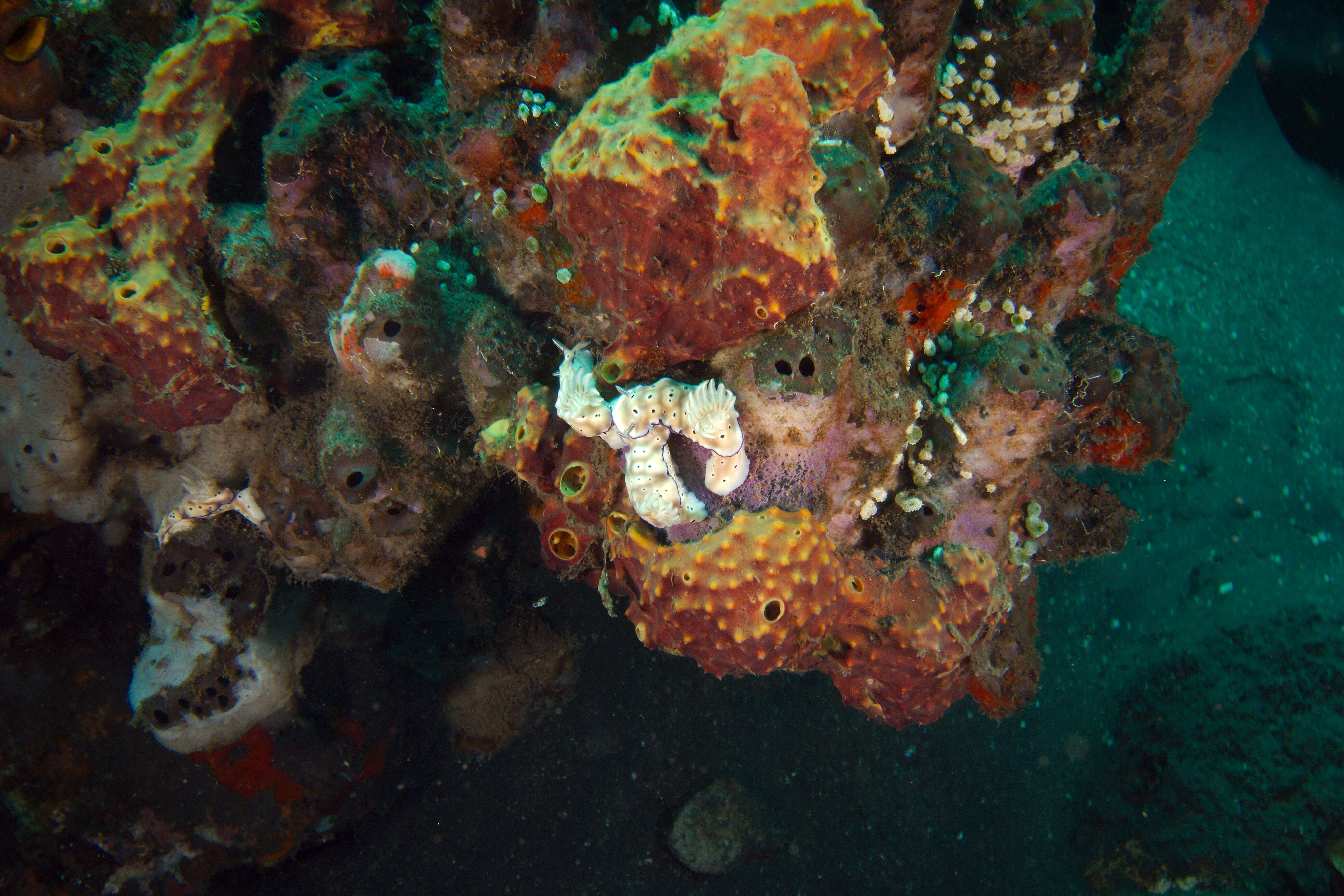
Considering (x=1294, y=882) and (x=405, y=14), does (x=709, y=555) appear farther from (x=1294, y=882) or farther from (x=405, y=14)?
(x=1294, y=882)

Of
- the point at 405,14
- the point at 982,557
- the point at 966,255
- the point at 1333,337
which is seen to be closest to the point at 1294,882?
the point at 982,557

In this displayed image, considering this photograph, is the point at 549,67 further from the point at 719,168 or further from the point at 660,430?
the point at 660,430

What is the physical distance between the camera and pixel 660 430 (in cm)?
242

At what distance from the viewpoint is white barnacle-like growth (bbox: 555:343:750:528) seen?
2.21 meters

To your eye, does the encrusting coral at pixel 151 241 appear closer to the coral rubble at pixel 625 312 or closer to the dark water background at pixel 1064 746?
the coral rubble at pixel 625 312

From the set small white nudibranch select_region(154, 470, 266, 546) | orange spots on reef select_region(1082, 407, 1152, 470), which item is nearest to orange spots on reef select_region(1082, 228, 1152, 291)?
orange spots on reef select_region(1082, 407, 1152, 470)

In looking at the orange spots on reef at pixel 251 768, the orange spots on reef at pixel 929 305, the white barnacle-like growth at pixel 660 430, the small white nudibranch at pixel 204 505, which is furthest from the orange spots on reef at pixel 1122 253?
the orange spots on reef at pixel 251 768

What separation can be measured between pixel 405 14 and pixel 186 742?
5.13m

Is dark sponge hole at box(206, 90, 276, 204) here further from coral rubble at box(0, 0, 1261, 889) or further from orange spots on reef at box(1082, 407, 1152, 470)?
orange spots on reef at box(1082, 407, 1152, 470)

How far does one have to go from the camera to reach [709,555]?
7.51 ft

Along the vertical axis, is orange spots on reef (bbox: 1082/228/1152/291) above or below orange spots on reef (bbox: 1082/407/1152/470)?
above

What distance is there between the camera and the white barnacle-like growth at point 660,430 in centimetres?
221

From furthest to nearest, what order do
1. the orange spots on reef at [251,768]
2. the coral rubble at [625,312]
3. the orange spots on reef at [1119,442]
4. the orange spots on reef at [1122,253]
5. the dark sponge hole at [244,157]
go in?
the orange spots on reef at [251,768]
the orange spots on reef at [1122,253]
the orange spots on reef at [1119,442]
the dark sponge hole at [244,157]
the coral rubble at [625,312]

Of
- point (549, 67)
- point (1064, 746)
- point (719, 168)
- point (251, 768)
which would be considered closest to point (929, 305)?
point (719, 168)
